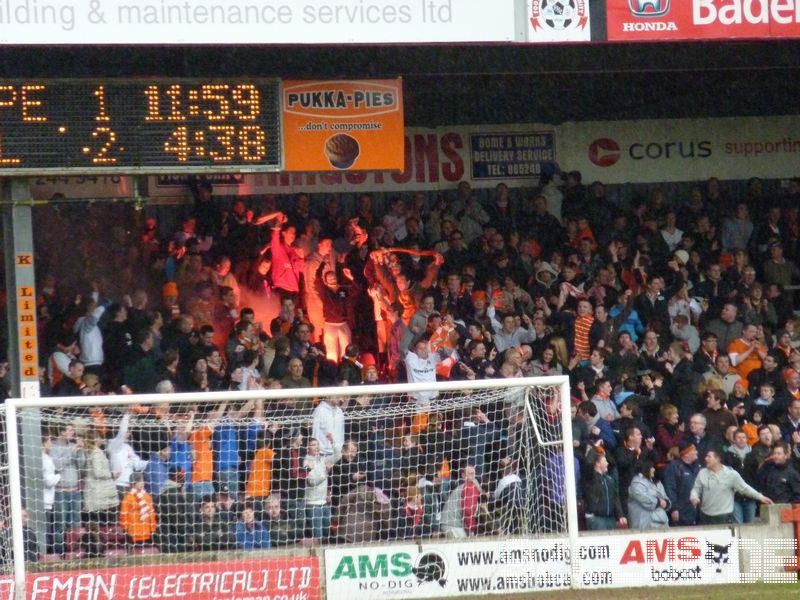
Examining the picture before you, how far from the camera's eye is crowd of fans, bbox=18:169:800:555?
11086 millimetres

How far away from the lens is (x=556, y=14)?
469 inches

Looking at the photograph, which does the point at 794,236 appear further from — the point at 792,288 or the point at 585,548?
the point at 585,548

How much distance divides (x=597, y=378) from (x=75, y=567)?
568cm

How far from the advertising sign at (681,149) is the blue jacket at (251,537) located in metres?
8.38

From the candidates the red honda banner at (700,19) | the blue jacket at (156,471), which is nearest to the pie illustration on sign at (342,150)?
the red honda banner at (700,19)

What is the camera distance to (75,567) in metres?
10.5

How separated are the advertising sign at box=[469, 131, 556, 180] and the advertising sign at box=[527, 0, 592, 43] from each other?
18.8 feet

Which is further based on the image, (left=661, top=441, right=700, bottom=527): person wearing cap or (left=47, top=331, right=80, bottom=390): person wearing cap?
(left=47, top=331, right=80, bottom=390): person wearing cap

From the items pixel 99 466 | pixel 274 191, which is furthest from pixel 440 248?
pixel 99 466

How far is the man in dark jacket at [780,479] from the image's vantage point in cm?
1308

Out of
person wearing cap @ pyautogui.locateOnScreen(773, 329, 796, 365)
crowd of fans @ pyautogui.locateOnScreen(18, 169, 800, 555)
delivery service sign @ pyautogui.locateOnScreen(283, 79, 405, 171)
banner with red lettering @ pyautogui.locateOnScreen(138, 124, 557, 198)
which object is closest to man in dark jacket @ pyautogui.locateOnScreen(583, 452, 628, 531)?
crowd of fans @ pyautogui.locateOnScreen(18, 169, 800, 555)

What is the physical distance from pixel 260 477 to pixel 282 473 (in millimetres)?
191

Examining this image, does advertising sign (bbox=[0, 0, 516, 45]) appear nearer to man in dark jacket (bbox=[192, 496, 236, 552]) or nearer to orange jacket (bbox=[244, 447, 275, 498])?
orange jacket (bbox=[244, 447, 275, 498])

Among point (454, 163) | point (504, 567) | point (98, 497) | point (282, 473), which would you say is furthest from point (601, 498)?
point (454, 163)
